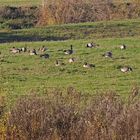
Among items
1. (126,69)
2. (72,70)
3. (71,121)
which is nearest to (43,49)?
(72,70)

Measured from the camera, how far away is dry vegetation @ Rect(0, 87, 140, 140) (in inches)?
455

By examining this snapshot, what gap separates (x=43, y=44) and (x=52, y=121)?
18.2 metres

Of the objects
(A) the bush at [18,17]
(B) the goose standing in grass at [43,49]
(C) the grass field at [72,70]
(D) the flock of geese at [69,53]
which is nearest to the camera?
(C) the grass field at [72,70]

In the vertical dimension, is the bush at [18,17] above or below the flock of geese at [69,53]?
below

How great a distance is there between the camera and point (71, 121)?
11.8 m

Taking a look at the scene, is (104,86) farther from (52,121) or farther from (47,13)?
(47,13)

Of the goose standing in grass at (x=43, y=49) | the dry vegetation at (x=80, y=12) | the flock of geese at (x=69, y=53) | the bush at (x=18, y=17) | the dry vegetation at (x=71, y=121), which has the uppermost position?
the dry vegetation at (x=71, y=121)

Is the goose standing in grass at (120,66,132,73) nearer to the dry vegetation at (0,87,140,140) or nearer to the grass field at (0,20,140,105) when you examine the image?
the grass field at (0,20,140,105)

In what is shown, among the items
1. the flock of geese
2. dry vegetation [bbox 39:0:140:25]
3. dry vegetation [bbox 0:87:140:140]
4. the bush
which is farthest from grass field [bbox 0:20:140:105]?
the bush

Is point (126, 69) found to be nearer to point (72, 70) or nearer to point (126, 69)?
point (126, 69)

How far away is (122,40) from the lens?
30578 millimetres

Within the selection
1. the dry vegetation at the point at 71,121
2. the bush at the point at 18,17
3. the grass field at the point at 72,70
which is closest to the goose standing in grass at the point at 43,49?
the grass field at the point at 72,70

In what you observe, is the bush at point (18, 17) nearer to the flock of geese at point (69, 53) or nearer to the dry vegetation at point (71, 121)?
the flock of geese at point (69, 53)

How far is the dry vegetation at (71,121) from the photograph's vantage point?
11.6 m
